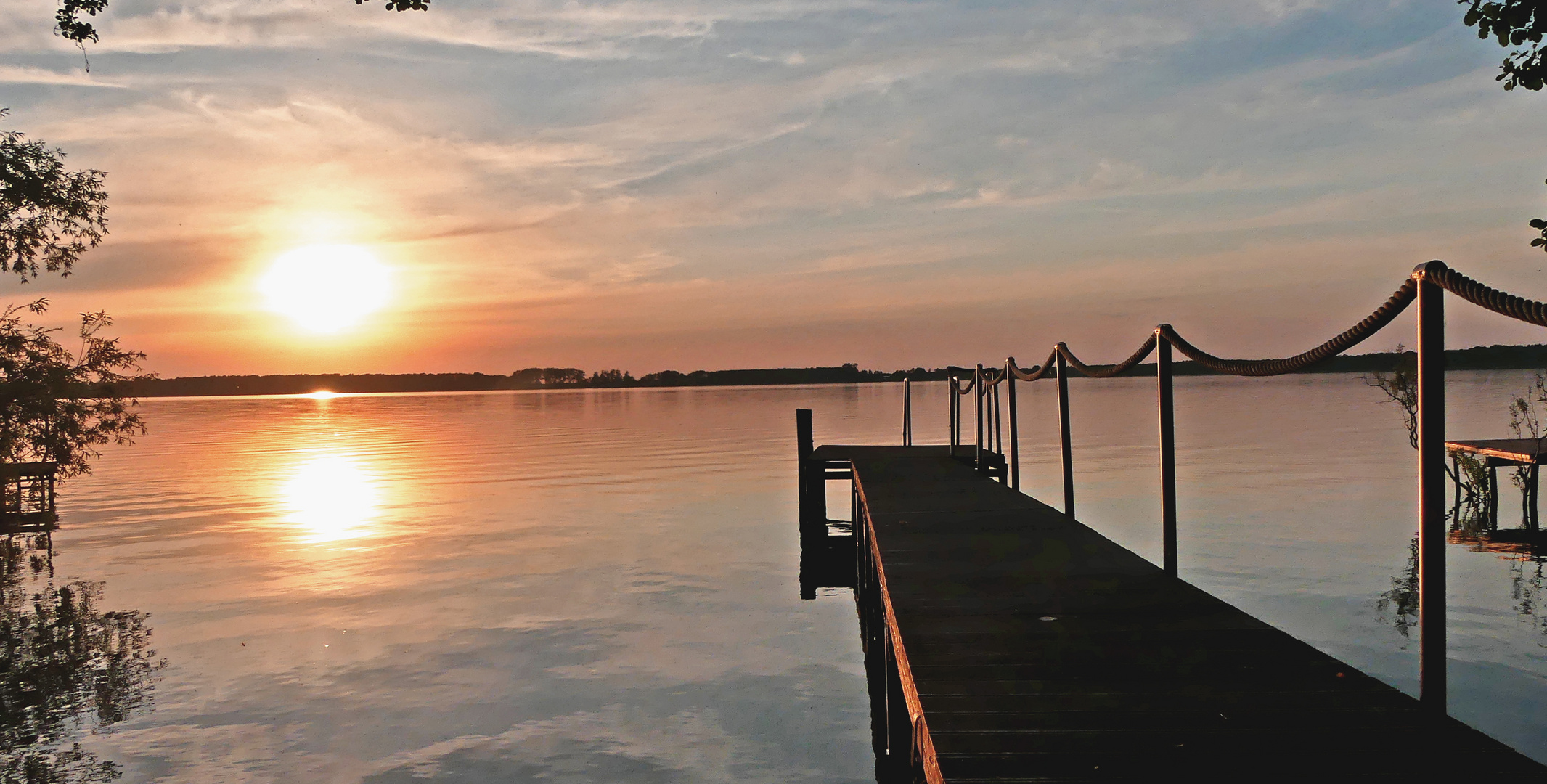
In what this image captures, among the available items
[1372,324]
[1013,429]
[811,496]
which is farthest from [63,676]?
[1372,324]

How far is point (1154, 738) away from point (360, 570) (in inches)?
572

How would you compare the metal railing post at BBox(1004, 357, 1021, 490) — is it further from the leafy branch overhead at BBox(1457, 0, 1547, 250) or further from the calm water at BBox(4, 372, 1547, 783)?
the leafy branch overhead at BBox(1457, 0, 1547, 250)

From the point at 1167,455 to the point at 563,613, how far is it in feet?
25.9

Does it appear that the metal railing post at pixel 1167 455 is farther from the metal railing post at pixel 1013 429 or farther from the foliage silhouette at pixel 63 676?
the foliage silhouette at pixel 63 676

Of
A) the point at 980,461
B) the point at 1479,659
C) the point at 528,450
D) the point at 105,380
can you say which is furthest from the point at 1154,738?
the point at 528,450

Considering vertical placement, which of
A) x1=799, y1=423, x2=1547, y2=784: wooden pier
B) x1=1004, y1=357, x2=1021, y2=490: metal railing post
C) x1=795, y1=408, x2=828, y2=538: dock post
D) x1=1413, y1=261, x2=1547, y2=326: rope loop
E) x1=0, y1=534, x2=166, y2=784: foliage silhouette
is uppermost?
x1=1413, y1=261, x2=1547, y2=326: rope loop

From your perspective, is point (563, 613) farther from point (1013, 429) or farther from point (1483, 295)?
point (1483, 295)

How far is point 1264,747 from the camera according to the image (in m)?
3.57

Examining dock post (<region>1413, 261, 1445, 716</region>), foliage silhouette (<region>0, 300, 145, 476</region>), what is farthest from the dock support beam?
foliage silhouette (<region>0, 300, 145, 476</region>)

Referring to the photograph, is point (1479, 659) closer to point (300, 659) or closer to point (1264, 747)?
point (1264, 747)

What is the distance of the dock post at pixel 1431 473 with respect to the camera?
13.0ft

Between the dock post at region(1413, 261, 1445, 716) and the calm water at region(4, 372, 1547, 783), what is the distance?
416cm

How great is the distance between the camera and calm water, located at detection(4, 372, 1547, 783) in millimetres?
8031

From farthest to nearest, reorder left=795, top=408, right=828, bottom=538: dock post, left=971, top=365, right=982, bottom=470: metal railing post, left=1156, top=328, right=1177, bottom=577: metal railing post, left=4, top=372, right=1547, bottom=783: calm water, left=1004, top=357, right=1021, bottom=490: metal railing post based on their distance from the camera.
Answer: left=795, top=408, right=828, bottom=538: dock post < left=971, top=365, right=982, bottom=470: metal railing post < left=1004, top=357, right=1021, bottom=490: metal railing post < left=4, top=372, right=1547, bottom=783: calm water < left=1156, top=328, right=1177, bottom=577: metal railing post
